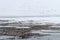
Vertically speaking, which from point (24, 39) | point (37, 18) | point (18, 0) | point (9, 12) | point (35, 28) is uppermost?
point (18, 0)

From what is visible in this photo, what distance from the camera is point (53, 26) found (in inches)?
55.3

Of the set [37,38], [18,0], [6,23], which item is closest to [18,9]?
[18,0]

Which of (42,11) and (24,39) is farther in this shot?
(24,39)

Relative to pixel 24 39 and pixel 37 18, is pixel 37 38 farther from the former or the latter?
pixel 37 18

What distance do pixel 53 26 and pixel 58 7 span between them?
258mm

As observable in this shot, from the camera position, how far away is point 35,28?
A: 1.41 metres

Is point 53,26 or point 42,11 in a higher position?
point 42,11

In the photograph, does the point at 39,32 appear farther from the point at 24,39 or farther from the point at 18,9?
the point at 18,9

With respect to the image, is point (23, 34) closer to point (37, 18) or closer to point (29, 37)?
point (29, 37)

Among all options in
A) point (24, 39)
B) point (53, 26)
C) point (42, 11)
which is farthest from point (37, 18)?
point (24, 39)

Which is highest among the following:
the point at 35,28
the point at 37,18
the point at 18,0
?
the point at 18,0

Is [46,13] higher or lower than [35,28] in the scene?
higher

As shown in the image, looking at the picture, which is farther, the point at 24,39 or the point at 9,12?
the point at 24,39

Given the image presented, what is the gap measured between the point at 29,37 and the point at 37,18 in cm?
30
